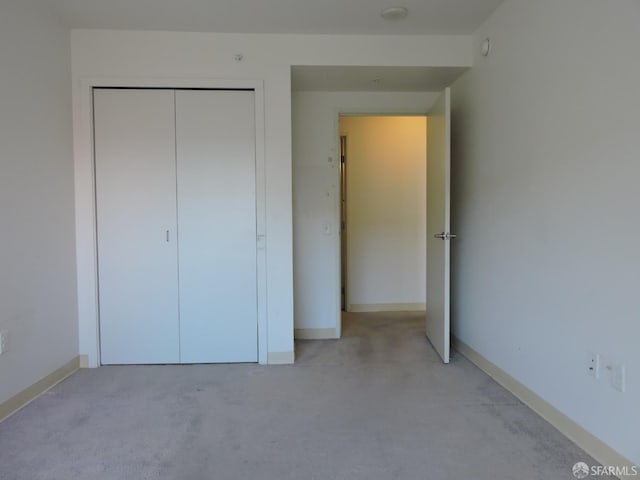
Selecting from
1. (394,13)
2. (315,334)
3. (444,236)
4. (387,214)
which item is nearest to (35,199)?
(315,334)

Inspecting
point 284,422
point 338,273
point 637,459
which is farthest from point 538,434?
point 338,273

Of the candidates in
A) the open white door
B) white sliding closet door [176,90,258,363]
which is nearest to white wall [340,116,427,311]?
the open white door

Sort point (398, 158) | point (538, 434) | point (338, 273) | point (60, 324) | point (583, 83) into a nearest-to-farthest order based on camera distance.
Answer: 1. point (583, 83)
2. point (538, 434)
3. point (60, 324)
4. point (338, 273)
5. point (398, 158)

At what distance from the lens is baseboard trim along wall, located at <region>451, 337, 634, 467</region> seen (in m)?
1.78

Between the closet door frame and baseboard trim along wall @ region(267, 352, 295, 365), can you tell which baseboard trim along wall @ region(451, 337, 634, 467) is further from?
the closet door frame

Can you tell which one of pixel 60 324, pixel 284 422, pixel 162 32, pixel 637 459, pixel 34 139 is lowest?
pixel 284 422

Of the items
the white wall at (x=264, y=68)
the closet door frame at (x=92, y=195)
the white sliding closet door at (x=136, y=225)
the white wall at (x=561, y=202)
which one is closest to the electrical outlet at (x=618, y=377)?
the white wall at (x=561, y=202)

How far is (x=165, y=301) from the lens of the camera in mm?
3117

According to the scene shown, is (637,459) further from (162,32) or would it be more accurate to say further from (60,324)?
(162,32)

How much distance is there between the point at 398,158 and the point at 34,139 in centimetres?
356

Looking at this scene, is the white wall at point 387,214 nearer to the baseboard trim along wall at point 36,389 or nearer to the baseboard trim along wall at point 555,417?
the baseboard trim along wall at point 555,417

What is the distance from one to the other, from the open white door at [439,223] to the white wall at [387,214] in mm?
1206

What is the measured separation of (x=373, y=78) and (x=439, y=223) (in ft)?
4.32

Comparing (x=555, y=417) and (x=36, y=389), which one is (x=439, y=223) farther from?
(x=36, y=389)
